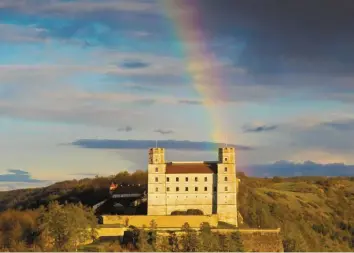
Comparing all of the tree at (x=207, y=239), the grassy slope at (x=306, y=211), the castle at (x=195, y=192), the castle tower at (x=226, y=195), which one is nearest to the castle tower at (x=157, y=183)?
the castle at (x=195, y=192)

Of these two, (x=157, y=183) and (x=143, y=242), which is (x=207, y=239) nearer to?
(x=143, y=242)

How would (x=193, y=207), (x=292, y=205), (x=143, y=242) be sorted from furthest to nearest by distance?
(x=292, y=205) < (x=193, y=207) < (x=143, y=242)

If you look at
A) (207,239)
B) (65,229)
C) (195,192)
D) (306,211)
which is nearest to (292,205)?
(306,211)

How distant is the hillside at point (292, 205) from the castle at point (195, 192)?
6435 millimetres

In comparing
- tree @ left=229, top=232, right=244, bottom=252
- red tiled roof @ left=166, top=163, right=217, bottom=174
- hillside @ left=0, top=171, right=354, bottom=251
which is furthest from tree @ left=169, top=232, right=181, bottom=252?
hillside @ left=0, top=171, right=354, bottom=251

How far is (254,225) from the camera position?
325 ft

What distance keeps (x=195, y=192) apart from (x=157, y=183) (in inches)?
169

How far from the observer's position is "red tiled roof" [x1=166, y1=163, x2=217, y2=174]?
90562 millimetres

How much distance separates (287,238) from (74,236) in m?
28.5

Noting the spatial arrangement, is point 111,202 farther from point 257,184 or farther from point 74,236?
point 257,184

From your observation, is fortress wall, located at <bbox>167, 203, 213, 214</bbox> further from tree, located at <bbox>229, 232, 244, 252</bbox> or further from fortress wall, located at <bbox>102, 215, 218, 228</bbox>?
tree, located at <bbox>229, 232, 244, 252</bbox>

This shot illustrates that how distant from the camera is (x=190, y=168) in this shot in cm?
9125

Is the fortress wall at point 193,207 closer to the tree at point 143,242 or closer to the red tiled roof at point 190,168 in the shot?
the red tiled roof at point 190,168

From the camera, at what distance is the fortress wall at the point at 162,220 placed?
85.2 meters
